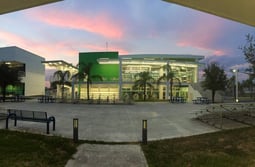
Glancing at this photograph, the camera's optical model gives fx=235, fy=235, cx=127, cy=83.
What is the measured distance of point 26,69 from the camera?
53.5m

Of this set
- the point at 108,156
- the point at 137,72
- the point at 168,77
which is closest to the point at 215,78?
the point at 168,77

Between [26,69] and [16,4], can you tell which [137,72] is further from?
[16,4]

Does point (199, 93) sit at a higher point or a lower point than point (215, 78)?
lower

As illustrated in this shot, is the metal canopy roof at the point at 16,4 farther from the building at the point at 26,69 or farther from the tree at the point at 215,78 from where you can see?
the building at the point at 26,69

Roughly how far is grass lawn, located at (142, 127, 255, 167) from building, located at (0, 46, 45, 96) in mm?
44500

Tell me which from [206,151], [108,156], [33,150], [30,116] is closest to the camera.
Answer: [108,156]

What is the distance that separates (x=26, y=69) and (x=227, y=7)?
179ft

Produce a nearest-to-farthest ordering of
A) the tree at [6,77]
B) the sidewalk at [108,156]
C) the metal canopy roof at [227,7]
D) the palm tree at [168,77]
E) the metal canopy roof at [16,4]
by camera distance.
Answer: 1. the metal canopy roof at [16,4]
2. the metal canopy roof at [227,7]
3. the sidewalk at [108,156]
4. the tree at [6,77]
5. the palm tree at [168,77]

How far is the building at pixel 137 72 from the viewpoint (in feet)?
147

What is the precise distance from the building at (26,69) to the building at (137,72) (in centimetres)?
1391


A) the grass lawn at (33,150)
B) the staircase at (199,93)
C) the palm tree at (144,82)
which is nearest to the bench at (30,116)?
the grass lawn at (33,150)

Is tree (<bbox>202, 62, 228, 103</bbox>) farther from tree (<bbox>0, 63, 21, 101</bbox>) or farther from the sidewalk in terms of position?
the sidewalk

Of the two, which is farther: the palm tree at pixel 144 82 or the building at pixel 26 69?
the building at pixel 26 69

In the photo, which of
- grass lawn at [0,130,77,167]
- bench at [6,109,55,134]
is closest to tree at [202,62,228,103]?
bench at [6,109,55,134]
